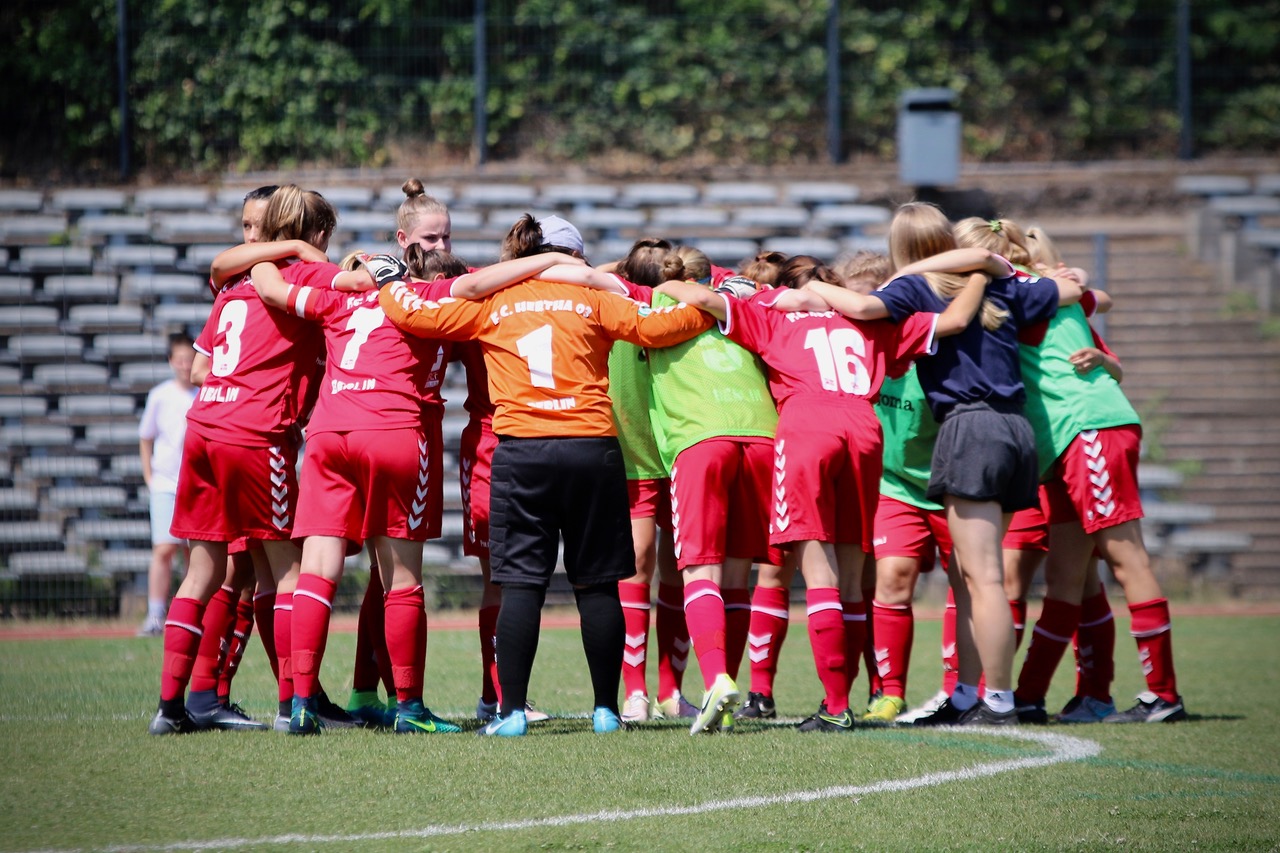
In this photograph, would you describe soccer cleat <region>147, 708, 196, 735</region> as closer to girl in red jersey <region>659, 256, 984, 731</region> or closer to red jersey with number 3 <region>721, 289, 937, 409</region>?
girl in red jersey <region>659, 256, 984, 731</region>

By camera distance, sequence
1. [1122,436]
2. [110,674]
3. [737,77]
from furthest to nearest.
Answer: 1. [737,77]
2. [110,674]
3. [1122,436]

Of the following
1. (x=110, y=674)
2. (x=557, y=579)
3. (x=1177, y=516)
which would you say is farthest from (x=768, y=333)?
(x=1177, y=516)

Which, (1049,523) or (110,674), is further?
(110,674)

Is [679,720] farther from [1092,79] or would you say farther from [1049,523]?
[1092,79]

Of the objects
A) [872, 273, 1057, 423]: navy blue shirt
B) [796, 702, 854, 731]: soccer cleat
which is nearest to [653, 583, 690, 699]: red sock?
[796, 702, 854, 731]: soccer cleat

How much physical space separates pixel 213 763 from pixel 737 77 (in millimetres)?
14451

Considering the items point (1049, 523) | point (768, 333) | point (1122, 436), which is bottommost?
point (1049, 523)

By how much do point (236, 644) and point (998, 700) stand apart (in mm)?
3302

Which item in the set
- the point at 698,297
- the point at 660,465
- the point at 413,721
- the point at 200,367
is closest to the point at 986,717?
the point at 660,465

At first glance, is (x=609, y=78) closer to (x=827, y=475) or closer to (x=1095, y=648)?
(x=1095, y=648)

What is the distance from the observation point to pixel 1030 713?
584cm

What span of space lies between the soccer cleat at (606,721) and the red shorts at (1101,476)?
226 centimetres

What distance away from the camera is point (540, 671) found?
7.68m

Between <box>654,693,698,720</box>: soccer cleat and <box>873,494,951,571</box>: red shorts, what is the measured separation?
3.63ft
